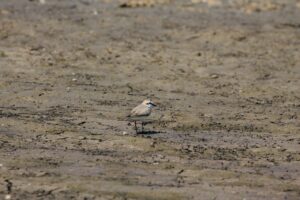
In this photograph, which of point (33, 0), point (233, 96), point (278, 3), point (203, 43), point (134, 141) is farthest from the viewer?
point (278, 3)

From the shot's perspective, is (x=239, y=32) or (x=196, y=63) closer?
(x=196, y=63)

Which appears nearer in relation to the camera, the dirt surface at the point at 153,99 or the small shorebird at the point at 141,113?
the dirt surface at the point at 153,99

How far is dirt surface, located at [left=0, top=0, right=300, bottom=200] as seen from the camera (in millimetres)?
10594

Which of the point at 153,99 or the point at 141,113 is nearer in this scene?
the point at 141,113

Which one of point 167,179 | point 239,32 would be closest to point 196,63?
point 239,32

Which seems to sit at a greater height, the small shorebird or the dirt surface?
the small shorebird

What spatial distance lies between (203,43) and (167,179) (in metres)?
13.4

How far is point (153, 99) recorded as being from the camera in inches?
645

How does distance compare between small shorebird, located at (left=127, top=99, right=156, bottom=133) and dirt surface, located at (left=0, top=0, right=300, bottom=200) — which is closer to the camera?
dirt surface, located at (left=0, top=0, right=300, bottom=200)

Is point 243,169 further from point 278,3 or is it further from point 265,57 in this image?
point 278,3

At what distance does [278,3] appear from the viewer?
34.8 metres

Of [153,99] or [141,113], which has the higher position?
[141,113]

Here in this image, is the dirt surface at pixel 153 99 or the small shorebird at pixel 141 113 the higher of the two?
the small shorebird at pixel 141 113

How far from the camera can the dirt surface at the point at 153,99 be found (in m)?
10.6
